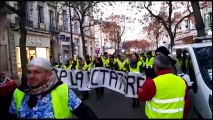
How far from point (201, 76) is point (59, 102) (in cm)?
382

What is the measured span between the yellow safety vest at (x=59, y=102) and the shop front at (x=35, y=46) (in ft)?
94.7

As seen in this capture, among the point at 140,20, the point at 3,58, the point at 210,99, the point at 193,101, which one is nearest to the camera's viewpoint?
the point at 210,99

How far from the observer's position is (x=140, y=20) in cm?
3656

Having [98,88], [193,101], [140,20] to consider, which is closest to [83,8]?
[140,20]

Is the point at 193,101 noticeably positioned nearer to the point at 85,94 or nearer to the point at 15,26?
the point at 85,94

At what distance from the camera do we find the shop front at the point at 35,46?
32062 millimetres

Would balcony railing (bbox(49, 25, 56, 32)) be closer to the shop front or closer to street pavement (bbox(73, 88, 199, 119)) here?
the shop front

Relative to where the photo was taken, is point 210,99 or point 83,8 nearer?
point 210,99

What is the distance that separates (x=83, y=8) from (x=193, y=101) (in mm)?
27452

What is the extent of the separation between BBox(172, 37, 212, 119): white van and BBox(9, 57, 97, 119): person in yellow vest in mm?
3028

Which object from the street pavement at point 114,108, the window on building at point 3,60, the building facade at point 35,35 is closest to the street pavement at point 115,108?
the street pavement at point 114,108

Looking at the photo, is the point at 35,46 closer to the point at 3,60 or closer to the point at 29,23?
the point at 29,23

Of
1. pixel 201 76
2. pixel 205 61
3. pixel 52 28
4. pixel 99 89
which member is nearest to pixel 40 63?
pixel 201 76

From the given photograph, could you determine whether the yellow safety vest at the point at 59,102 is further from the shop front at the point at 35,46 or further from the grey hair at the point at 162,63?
Answer: the shop front at the point at 35,46
